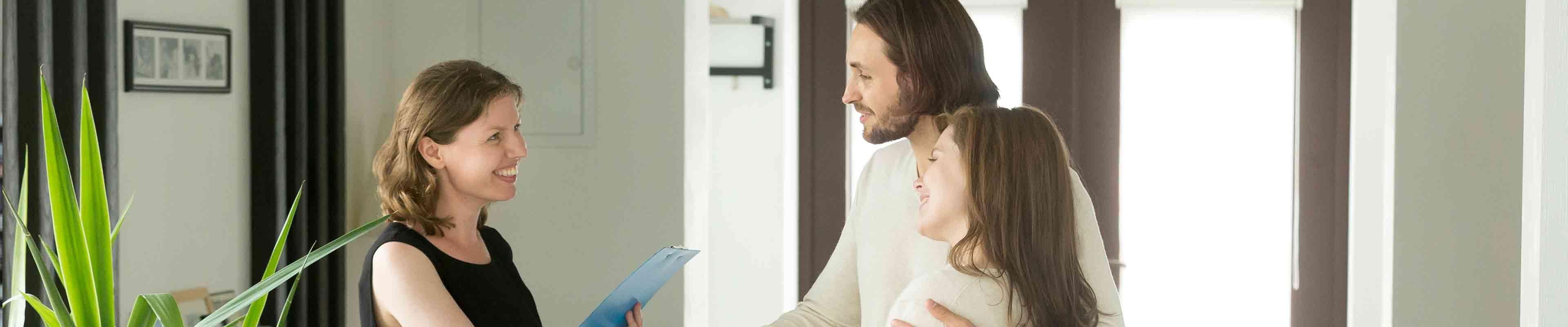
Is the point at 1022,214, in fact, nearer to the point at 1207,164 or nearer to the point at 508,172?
the point at 508,172

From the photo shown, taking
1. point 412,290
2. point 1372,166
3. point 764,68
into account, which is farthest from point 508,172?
point 1372,166

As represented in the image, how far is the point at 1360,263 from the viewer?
2.65 m

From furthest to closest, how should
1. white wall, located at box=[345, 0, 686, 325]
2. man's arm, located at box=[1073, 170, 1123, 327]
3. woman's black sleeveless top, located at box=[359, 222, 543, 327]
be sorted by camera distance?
1. white wall, located at box=[345, 0, 686, 325]
2. woman's black sleeveless top, located at box=[359, 222, 543, 327]
3. man's arm, located at box=[1073, 170, 1123, 327]

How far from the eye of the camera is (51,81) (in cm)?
188

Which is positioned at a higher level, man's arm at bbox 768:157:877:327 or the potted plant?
the potted plant

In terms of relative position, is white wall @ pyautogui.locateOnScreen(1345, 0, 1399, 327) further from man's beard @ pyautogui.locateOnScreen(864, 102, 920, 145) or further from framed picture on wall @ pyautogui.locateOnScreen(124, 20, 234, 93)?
framed picture on wall @ pyautogui.locateOnScreen(124, 20, 234, 93)

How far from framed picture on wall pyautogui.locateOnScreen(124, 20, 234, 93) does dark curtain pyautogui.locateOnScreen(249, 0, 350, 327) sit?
102 mm

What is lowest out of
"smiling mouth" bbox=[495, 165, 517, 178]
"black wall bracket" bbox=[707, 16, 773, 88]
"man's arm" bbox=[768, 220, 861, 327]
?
"man's arm" bbox=[768, 220, 861, 327]

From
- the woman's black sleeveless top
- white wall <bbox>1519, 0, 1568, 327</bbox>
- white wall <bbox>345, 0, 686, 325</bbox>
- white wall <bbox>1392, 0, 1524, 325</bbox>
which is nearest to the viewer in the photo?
white wall <bbox>1519, 0, 1568, 327</bbox>

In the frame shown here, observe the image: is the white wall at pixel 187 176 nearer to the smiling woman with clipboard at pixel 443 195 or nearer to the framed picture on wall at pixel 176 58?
the framed picture on wall at pixel 176 58

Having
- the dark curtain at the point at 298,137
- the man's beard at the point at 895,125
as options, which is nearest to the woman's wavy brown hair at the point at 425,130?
the man's beard at the point at 895,125

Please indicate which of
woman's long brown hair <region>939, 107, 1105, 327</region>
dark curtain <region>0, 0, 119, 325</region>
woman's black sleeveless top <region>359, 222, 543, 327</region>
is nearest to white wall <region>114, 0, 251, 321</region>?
dark curtain <region>0, 0, 119, 325</region>

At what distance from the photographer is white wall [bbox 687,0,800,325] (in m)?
3.29

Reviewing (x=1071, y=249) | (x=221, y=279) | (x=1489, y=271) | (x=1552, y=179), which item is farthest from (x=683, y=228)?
(x=1552, y=179)
